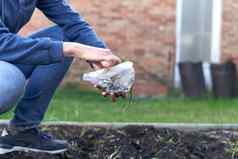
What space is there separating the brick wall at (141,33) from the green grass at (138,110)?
27.7 inches

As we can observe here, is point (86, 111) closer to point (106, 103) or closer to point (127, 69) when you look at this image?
point (106, 103)

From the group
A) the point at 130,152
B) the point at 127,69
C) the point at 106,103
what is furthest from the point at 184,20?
A: the point at 127,69

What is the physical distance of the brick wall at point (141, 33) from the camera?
10.5 metres

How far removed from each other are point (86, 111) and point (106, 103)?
3.86 feet

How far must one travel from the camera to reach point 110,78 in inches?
154

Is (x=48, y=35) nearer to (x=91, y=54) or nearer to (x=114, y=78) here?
(x=114, y=78)

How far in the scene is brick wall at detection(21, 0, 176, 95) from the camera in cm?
1047

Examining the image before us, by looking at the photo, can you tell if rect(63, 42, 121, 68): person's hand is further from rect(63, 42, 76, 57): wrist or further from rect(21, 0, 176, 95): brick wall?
rect(21, 0, 176, 95): brick wall

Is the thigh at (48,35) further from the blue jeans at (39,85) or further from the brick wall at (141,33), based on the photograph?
the brick wall at (141,33)

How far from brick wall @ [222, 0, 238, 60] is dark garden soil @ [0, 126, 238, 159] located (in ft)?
17.9

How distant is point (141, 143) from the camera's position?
4.88 m

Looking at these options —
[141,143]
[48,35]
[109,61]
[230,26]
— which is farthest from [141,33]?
[109,61]

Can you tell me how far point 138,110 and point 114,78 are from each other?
3.81 metres

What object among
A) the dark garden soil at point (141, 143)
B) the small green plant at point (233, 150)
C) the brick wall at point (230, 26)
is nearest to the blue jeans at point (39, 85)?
the dark garden soil at point (141, 143)
